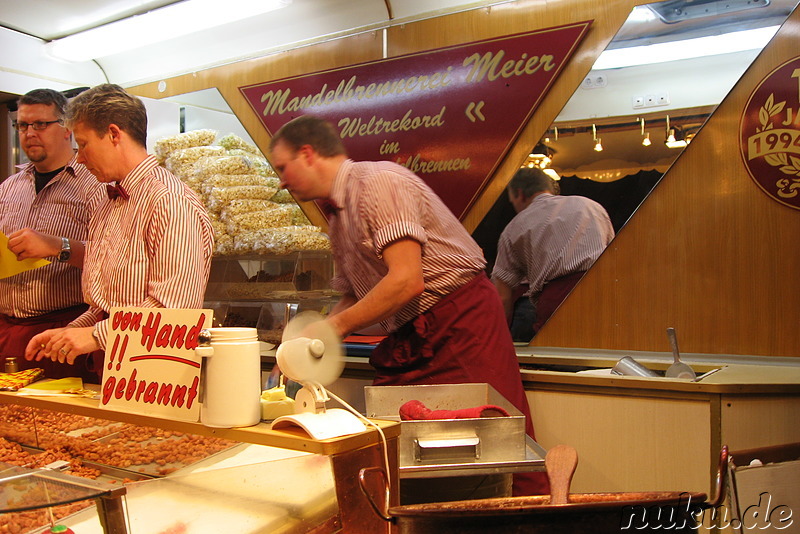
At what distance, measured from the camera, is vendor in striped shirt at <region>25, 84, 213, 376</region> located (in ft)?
6.36

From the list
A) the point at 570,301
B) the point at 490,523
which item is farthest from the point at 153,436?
the point at 570,301

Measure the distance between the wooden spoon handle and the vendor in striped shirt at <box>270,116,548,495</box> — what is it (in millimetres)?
1166

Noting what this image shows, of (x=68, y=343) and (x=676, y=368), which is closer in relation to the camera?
(x=68, y=343)

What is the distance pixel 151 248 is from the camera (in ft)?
6.46

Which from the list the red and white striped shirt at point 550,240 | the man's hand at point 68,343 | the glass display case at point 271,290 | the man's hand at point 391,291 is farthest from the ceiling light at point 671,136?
the man's hand at point 68,343

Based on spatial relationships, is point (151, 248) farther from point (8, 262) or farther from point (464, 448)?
point (464, 448)

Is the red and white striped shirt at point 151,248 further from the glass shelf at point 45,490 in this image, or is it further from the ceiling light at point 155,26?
the ceiling light at point 155,26

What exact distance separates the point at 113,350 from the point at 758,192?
7.64 feet

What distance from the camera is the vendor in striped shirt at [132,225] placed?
1.94m

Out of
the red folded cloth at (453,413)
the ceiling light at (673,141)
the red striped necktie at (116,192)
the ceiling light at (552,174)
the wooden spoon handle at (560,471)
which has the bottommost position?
the red folded cloth at (453,413)

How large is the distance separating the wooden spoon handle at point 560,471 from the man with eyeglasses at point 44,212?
231 cm

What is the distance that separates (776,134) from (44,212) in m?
2.92

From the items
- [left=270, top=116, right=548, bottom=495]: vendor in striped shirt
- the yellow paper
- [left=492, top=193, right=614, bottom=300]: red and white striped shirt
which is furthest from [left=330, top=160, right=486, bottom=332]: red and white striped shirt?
the yellow paper

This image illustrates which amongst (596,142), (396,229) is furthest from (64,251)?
(596,142)
